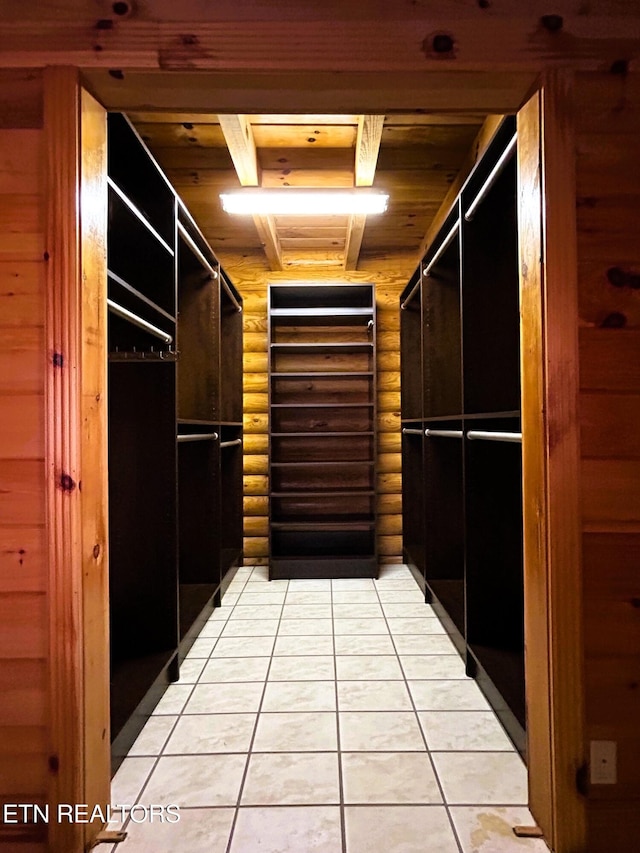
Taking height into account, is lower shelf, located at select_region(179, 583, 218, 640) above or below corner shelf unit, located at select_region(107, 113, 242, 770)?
below

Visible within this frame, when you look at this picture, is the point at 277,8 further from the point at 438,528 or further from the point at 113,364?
the point at 438,528

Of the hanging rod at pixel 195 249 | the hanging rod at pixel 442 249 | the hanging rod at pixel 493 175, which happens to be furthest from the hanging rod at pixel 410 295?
the hanging rod at pixel 195 249

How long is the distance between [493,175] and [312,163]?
1312 mm

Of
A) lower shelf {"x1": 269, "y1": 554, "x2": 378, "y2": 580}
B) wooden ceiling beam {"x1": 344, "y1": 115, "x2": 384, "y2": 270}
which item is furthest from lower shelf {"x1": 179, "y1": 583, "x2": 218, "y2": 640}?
wooden ceiling beam {"x1": 344, "y1": 115, "x2": 384, "y2": 270}

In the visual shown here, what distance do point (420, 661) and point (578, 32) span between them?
2.29m

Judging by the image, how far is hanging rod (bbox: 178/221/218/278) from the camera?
2.34 metres

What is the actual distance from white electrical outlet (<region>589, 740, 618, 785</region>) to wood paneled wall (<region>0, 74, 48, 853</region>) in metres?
1.34

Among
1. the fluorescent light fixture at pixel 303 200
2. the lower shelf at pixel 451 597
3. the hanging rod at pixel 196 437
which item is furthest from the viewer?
the fluorescent light fixture at pixel 303 200

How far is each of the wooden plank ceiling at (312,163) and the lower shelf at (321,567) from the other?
2.26 metres

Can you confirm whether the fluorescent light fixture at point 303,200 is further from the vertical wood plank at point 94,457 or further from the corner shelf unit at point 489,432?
the vertical wood plank at point 94,457

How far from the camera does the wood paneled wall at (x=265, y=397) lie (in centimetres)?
403

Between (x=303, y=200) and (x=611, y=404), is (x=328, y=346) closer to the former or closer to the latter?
(x=303, y=200)

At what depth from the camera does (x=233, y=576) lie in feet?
11.9

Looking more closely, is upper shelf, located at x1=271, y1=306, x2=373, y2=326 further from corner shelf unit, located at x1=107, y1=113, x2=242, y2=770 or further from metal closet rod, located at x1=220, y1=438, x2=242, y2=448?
corner shelf unit, located at x1=107, y1=113, x2=242, y2=770
